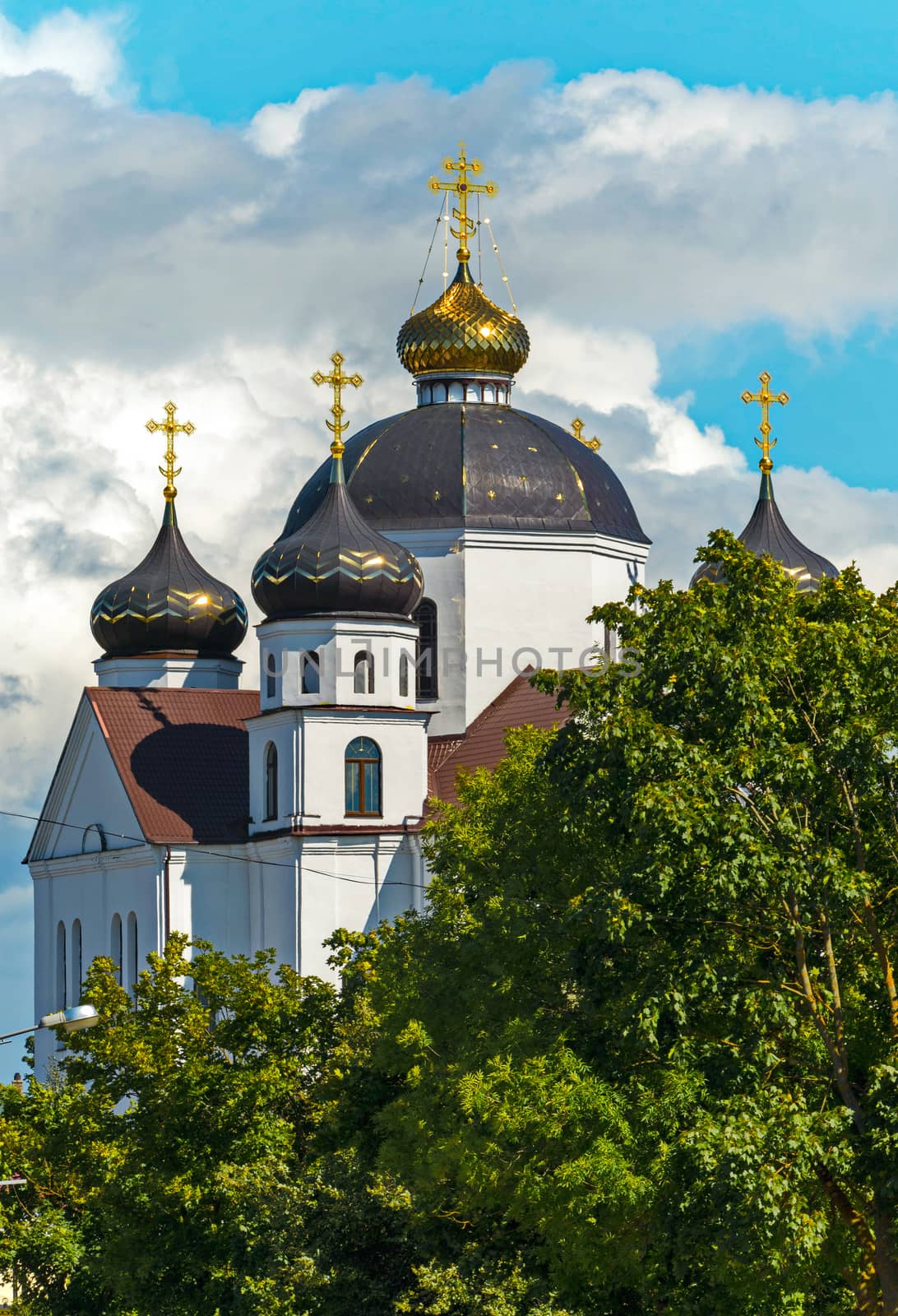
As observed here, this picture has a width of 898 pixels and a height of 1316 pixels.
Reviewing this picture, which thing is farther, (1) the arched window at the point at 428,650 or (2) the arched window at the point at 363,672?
(1) the arched window at the point at 428,650

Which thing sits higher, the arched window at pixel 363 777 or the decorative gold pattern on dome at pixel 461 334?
the decorative gold pattern on dome at pixel 461 334

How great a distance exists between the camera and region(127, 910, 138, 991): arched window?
50656mm

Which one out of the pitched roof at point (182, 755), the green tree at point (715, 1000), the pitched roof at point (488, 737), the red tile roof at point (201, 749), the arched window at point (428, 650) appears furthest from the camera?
the arched window at point (428, 650)

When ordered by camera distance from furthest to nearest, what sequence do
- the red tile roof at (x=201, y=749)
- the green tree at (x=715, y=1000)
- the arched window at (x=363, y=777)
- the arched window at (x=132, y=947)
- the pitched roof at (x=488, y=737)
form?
the arched window at (x=132, y=947) → the red tile roof at (x=201, y=749) → the pitched roof at (x=488, y=737) → the arched window at (x=363, y=777) → the green tree at (x=715, y=1000)

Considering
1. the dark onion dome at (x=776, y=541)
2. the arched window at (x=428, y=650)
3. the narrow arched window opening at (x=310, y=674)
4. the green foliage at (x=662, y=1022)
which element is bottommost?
the green foliage at (x=662, y=1022)

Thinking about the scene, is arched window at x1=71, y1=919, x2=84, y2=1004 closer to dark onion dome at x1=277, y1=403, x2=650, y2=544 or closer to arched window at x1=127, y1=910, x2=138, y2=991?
arched window at x1=127, y1=910, x2=138, y2=991

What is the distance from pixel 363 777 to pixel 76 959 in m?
8.03

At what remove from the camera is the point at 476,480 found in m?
52.9

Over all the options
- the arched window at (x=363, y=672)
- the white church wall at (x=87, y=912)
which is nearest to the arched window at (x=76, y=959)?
the white church wall at (x=87, y=912)

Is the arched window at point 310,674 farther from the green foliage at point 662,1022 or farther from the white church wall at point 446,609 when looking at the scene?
the green foliage at point 662,1022

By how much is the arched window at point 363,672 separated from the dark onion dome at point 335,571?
764mm

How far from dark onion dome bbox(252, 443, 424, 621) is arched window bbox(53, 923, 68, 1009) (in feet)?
28.8

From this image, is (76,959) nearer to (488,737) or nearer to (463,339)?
(488,737)

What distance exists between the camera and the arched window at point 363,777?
48.8 m
